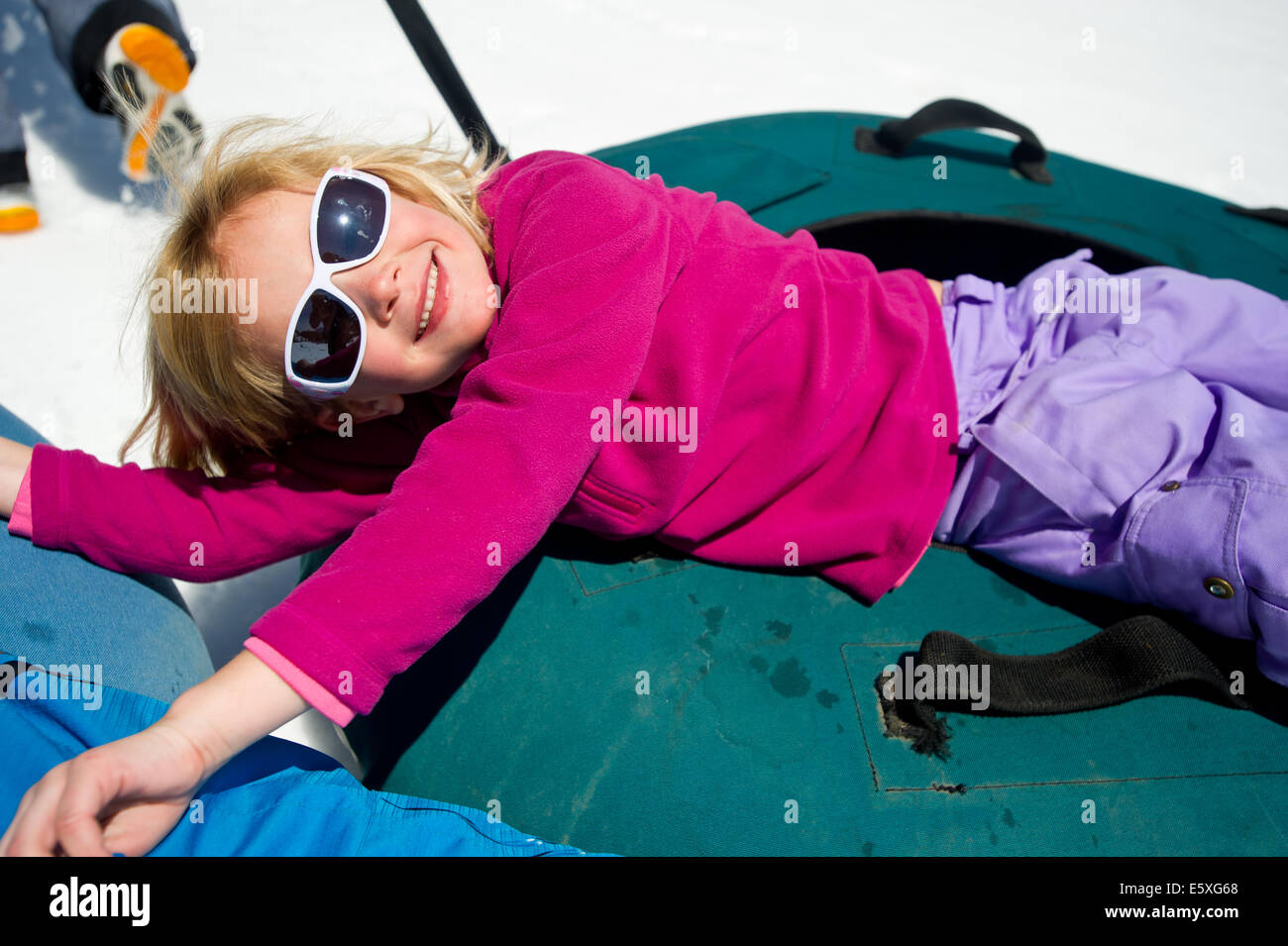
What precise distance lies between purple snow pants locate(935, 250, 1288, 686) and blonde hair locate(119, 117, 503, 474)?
52 cm

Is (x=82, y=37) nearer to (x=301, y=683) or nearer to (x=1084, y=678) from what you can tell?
(x=301, y=683)

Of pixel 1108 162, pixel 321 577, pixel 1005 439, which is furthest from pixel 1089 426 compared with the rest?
pixel 1108 162

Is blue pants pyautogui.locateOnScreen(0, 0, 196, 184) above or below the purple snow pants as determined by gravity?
above

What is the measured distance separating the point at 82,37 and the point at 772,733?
52.9 inches

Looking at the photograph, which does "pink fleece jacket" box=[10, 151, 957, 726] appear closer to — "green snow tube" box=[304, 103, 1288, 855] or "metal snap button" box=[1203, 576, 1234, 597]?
"green snow tube" box=[304, 103, 1288, 855]

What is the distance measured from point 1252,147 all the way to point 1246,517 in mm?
1431

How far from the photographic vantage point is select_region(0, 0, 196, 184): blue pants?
3.97 feet

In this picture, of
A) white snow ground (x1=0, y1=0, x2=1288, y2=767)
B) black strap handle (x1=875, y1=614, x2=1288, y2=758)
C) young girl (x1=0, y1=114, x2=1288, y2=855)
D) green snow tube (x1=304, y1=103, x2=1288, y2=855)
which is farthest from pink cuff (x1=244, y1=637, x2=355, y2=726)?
white snow ground (x1=0, y1=0, x2=1288, y2=767)

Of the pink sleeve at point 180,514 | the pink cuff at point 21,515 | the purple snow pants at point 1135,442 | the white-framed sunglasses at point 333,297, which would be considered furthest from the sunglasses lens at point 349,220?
the purple snow pants at point 1135,442

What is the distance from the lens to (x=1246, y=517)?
0.67 metres

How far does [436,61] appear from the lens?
0.99 m
